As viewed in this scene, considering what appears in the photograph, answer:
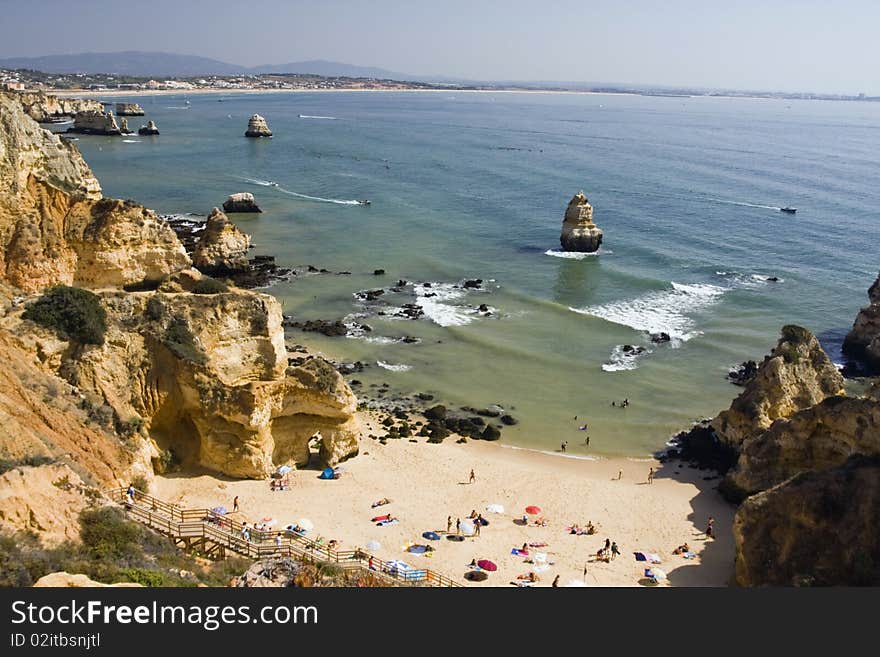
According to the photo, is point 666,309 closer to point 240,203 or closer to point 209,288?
point 209,288

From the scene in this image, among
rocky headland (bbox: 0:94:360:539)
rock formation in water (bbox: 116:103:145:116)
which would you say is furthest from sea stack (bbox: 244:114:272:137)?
rocky headland (bbox: 0:94:360:539)

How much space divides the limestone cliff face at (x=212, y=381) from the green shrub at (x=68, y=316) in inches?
15.5

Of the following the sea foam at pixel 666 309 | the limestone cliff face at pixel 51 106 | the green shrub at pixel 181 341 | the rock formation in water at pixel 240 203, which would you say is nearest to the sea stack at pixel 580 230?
the sea foam at pixel 666 309

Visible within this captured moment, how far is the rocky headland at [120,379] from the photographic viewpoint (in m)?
20.7

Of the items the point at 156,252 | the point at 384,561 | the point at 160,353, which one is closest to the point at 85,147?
the point at 156,252

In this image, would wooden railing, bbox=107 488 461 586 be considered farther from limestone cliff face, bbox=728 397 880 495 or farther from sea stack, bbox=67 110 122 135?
sea stack, bbox=67 110 122 135

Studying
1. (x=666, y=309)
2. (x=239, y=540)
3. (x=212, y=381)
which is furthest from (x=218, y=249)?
(x=239, y=540)

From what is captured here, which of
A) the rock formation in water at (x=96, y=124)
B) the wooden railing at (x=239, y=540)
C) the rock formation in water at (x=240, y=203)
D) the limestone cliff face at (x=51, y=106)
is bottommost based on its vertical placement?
the wooden railing at (x=239, y=540)

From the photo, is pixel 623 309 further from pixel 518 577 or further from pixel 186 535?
pixel 186 535

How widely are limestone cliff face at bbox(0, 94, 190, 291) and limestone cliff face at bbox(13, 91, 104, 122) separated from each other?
123m

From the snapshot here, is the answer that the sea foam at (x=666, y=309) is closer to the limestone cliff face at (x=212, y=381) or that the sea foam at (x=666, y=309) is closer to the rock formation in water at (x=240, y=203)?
the limestone cliff face at (x=212, y=381)

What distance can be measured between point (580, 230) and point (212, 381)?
4708 cm

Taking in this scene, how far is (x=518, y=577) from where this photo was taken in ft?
81.1

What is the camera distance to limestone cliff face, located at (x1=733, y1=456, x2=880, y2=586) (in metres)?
19.7
